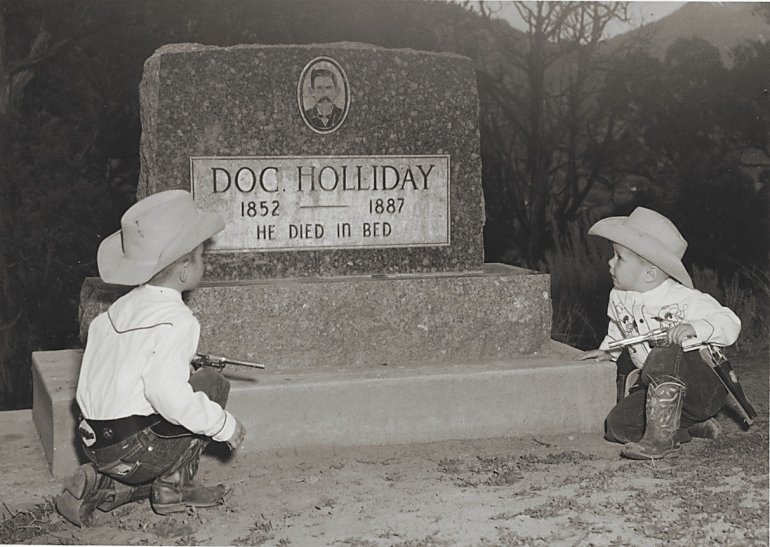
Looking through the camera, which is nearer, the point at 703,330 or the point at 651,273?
the point at 703,330

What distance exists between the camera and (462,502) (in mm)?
4023

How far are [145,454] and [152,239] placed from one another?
75 cm

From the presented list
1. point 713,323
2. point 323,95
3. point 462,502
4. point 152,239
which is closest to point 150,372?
point 152,239

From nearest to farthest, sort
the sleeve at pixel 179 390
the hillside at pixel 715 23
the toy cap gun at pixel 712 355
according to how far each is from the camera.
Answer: the sleeve at pixel 179 390
the toy cap gun at pixel 712 355
the hillside at pixel 715 23

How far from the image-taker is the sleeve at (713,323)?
4607mm

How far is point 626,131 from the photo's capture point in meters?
13.2

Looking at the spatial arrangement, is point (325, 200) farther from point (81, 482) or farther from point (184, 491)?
point (81, 482)

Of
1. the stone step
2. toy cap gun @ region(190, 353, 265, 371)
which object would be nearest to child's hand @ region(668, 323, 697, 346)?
the stone step

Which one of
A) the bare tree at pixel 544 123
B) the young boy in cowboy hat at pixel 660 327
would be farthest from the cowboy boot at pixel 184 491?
the bare tree at pixel 544 123

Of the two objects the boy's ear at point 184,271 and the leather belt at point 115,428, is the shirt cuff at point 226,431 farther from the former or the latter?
the boy's ear at point 184,271

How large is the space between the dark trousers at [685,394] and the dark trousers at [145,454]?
1.92 m

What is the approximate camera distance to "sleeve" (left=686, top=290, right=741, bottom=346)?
4607mm

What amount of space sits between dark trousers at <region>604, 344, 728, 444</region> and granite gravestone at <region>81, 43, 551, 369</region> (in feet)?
2.08

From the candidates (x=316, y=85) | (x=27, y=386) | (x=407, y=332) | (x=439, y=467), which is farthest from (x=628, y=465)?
(x=27, y=386)
